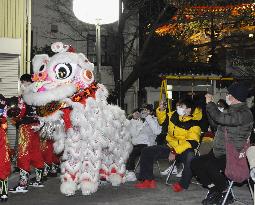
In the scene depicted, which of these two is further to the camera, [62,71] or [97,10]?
[97,10]

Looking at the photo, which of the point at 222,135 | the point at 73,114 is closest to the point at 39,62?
the point at 73,114

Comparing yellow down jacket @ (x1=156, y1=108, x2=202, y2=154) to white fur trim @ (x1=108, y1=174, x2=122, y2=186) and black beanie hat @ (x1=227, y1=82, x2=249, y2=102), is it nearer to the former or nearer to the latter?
white fur trim @ (x1=108, y1=174, x2=122, y2=186)

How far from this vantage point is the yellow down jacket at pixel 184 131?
25.8 ft

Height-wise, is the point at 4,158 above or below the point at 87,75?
below

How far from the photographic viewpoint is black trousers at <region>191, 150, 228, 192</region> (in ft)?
21.5

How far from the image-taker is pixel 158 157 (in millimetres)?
8375

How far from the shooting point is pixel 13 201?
7055 mm

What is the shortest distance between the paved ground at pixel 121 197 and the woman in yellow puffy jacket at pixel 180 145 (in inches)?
8.8

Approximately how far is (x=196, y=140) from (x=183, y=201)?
1.23 metres

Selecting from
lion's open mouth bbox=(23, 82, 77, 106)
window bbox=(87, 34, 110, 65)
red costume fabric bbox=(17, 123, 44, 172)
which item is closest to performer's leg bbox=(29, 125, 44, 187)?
red costume fabric bbox=(17, 123, 44, 172)

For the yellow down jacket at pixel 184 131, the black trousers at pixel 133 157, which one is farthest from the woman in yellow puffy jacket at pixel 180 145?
the black trousers at pixel 133 157

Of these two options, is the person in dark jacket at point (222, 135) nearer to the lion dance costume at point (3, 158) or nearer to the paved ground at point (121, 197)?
the paved ground at point (121, 197)

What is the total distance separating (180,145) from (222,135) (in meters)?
1.46

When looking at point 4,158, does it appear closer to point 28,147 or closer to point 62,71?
point 28,147
